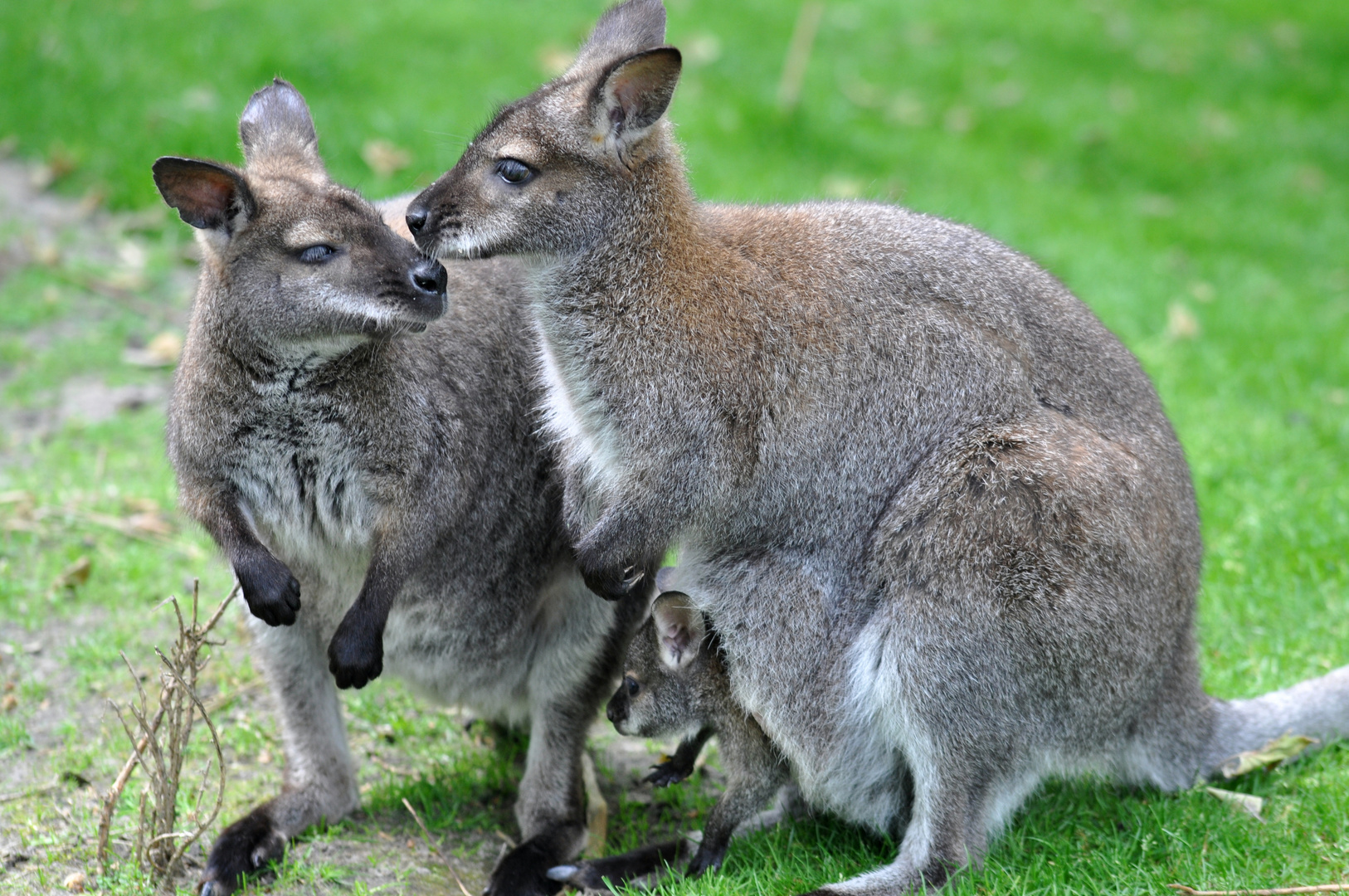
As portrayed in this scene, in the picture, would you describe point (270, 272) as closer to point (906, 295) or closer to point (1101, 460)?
point (906, 295)

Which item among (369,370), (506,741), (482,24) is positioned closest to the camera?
(369,370)

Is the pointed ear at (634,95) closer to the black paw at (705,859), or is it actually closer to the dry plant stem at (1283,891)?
the black paw at (705,859)

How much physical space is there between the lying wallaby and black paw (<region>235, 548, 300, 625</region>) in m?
1.00

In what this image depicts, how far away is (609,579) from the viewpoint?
Answer: 12.4ft

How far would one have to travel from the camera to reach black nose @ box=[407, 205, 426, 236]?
365 centimetres

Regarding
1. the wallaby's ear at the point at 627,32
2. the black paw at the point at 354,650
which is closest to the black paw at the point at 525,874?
the black paw at the point at 354,650

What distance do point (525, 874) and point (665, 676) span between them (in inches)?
28.6

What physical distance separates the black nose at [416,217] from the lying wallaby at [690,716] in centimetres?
124

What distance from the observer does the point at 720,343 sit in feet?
12.2

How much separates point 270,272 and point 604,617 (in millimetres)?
1481

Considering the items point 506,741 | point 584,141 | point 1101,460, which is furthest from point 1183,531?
point 506,741

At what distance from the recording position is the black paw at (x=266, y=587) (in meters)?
3.63

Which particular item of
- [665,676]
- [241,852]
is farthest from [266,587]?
[665,676]

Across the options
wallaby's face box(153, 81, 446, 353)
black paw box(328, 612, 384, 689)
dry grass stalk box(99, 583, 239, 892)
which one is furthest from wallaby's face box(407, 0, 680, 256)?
dry grass stalk box(99, 583, 239, 892)
